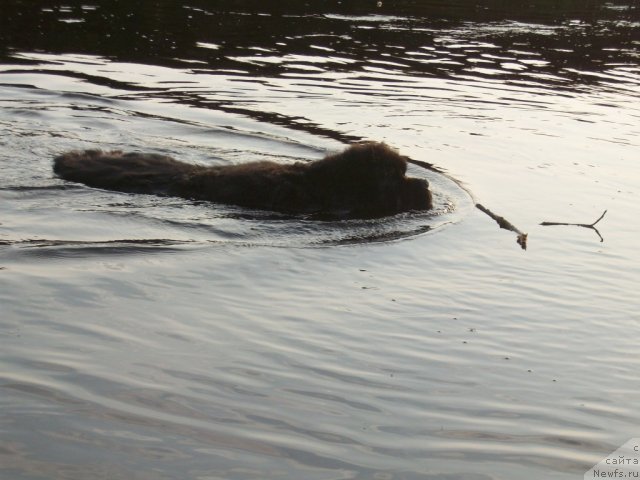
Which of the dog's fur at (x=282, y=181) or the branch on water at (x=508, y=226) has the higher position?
the dog's fur at (x=282, y=181)

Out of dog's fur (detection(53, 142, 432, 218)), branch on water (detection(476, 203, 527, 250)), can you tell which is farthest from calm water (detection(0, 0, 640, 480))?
dog's fur (detection(53, 142, 432, 218))

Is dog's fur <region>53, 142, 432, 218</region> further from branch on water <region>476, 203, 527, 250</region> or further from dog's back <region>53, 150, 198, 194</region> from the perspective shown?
branch on water <region>476, 203, 527, 250</region>

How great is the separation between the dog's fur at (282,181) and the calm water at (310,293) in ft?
0.84

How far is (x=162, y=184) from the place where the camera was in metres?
10.7

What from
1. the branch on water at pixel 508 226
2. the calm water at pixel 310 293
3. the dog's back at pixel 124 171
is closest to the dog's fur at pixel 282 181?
the dog's back at pixel 124 171

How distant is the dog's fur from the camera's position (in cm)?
1073

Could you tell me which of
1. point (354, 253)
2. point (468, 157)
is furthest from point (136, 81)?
point (354, 253)

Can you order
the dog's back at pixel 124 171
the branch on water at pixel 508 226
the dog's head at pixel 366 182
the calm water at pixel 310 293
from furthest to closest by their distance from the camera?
the dog's head at pixel 366 182 < the dog's back at pixel 124 171 < the branch on water at pixel 508 226 < the calm water at pixel 310 293

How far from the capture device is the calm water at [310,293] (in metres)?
5.99

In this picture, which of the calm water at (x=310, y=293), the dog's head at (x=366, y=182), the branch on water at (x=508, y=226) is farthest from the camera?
the dog's head at (x=366, y=182)

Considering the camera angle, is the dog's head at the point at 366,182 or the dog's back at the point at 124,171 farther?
the dog's head at the point at 366,182

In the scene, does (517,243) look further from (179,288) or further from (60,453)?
(60,453)

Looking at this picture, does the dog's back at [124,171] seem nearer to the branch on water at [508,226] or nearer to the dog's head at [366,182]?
the dog's head at [366,182]

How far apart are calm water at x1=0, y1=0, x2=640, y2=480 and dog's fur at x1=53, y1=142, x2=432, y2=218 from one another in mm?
257
